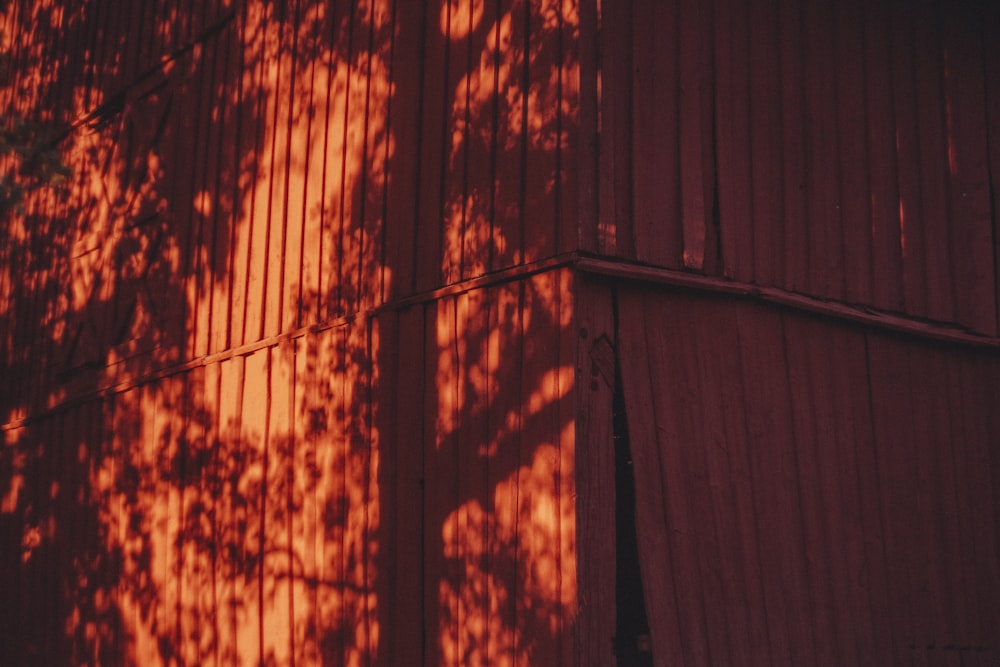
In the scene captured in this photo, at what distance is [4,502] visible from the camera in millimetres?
12180

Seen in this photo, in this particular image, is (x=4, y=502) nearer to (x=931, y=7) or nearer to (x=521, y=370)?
(x=521, y=370)

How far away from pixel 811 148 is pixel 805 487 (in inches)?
85.4

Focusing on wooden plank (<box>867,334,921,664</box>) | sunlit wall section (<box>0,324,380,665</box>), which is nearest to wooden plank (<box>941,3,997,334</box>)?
wooden plank (<box>867,334,921,664</box>)

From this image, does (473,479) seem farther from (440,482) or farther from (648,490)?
(648,490)

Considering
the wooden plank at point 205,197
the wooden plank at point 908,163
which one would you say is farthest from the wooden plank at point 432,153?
the wooden plank at point 908,163

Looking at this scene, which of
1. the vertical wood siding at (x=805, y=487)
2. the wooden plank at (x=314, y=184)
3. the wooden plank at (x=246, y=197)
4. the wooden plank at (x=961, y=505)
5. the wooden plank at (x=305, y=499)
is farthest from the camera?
the wooden plank at (x=246, y=197)

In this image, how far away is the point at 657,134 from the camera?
288 inches

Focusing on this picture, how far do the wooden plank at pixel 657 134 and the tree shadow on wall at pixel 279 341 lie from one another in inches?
20.6

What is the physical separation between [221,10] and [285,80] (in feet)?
4.40

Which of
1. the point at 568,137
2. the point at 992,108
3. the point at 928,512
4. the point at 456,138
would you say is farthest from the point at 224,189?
the point at 992,108

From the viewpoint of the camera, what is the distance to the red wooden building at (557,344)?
683 centimetres

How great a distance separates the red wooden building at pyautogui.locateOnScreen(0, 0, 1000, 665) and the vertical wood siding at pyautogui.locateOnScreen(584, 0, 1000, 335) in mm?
25

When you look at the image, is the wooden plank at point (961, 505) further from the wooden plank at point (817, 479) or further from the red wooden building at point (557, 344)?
the wooden plank at point (817, 479)

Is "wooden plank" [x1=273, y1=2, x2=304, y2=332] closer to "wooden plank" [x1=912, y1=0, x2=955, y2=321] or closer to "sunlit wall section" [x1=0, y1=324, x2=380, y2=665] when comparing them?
"sunlit wall section" [x1=0, y1=324, x2=380, y2=665]
